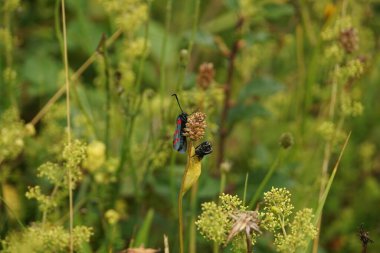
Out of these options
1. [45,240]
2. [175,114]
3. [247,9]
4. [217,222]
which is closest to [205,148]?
[217,222]

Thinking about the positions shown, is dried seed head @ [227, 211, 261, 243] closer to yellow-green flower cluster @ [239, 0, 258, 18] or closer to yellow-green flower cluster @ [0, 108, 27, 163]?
yellow-green flower cluster @ [0, 108, 27, 163]

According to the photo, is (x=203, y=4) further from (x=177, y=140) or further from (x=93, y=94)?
(x=177, y=140)

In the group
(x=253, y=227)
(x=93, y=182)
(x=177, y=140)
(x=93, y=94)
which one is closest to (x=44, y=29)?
(x=93, y=94)

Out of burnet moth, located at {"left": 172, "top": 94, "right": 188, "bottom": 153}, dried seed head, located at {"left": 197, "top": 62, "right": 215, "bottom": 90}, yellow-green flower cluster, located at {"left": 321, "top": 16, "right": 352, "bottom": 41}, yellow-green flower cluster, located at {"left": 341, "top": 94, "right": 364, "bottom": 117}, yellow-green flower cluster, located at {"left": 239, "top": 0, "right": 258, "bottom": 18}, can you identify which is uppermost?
yellow-green flower cluster, located at {"left": 239, "top": 0, "right": 258, "bottom": 18}

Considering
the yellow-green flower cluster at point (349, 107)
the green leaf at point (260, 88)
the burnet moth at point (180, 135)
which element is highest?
the green leaf at point (260, 88)

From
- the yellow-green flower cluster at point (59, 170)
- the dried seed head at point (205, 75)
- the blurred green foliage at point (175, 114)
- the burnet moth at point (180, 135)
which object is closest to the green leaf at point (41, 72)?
the blurred green foliage at point (175, 114)

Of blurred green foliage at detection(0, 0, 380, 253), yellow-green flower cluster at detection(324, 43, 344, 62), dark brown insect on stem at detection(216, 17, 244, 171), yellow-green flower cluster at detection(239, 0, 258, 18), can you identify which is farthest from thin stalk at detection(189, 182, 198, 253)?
yellow-green flower cluster at detection(239, 0, 258, 18)

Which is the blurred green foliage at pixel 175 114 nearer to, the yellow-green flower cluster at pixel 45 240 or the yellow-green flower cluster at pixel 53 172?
the yellow-green flower cluster at pixel 45 240
